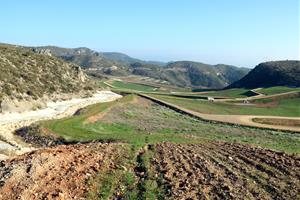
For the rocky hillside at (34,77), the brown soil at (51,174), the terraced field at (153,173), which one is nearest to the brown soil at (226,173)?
the terraced field at (153,173)

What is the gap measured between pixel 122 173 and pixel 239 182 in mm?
6939

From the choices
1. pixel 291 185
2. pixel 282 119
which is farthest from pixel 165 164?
pixel 282 119

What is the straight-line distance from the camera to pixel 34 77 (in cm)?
8975

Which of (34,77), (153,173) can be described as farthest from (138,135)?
(34,77)

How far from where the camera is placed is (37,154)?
85.7ft

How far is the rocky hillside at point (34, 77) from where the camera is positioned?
75938 mm

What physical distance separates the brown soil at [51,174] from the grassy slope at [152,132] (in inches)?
626

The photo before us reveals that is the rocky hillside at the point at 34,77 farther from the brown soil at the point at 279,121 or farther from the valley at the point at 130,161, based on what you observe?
the brown soil at the point at 279,121

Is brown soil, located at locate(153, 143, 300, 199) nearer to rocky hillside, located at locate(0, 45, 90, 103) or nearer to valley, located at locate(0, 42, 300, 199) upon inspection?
valley, located at locate(0, 42, 300, 199)

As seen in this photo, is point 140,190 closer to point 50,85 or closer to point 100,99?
point 50,85

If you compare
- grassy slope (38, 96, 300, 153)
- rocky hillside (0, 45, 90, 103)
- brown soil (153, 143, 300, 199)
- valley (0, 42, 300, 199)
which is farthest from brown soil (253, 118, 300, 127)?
brown soil (153, 143, 300, 199)

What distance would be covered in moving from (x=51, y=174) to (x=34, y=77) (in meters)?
69.2

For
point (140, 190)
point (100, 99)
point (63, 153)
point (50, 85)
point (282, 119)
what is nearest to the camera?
point (140, 190)

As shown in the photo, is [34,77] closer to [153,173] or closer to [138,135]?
[138,135]
